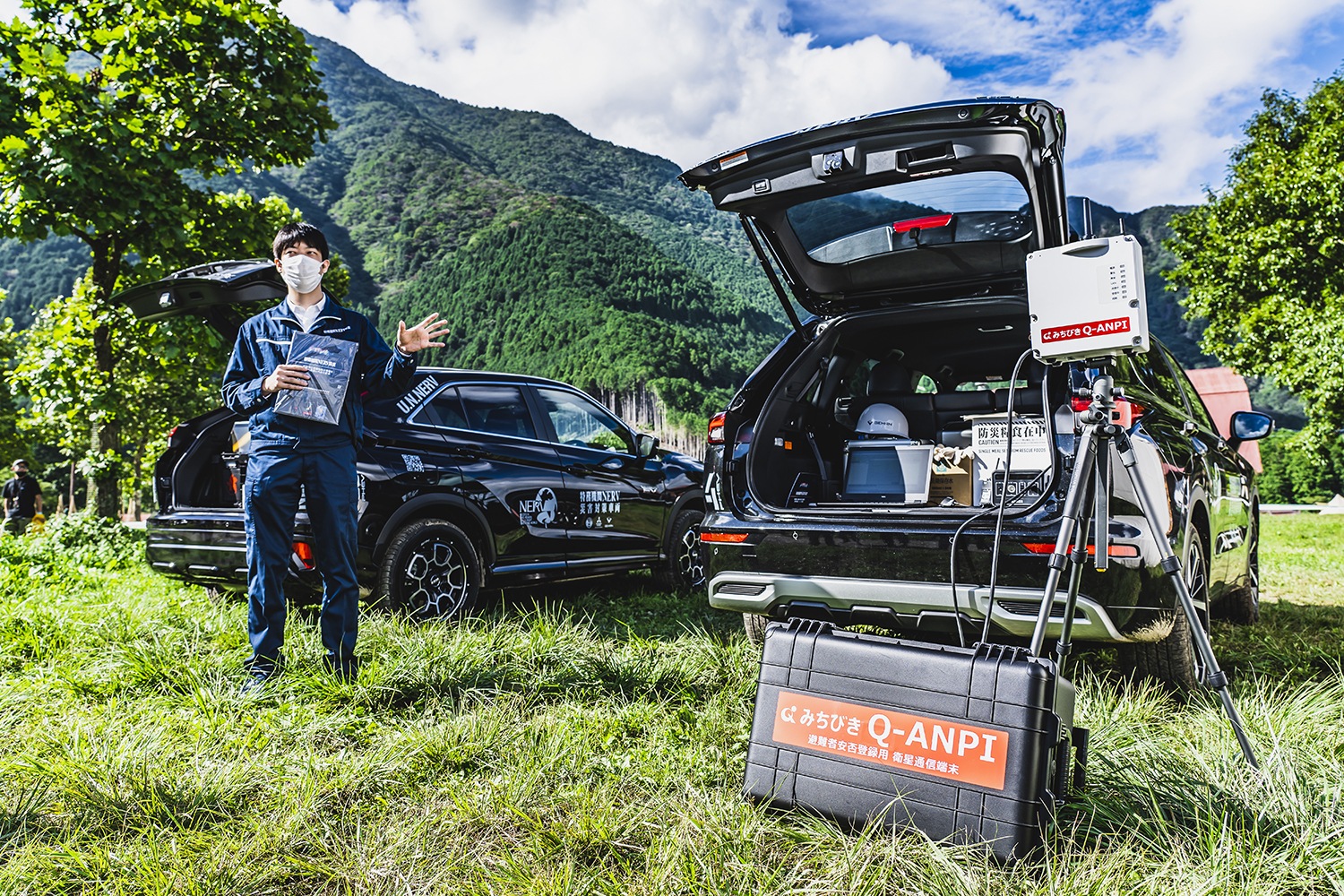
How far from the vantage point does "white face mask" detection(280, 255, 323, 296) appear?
130 inches

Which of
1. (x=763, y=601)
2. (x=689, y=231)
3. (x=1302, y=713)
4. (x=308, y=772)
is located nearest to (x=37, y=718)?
(x=308, y=772)

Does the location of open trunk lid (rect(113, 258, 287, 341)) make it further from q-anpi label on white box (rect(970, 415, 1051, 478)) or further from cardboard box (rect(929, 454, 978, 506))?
q-anpi label on white box (rect(970, 415, 1051, 478))

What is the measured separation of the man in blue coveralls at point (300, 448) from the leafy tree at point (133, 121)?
4.79m

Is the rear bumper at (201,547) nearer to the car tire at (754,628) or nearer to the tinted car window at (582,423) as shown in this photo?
the tinted car window at (582,423)

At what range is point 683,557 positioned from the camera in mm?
5934

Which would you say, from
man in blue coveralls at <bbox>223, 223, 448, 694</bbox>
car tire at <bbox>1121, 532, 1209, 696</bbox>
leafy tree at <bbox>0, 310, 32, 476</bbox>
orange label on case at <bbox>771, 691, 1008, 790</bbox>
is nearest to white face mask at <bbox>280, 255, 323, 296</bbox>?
man in blue coveralls at <bbox>223, 223, 448, 694</bbox>

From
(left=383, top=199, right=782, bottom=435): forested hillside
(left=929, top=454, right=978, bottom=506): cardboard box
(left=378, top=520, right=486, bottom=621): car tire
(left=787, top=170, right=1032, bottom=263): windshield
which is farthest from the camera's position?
(left=383, top=199, right=782, bottom=435): forested hillside

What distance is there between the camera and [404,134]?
299 feet

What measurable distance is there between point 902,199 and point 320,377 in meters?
2.30

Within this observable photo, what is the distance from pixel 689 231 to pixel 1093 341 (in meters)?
78.5

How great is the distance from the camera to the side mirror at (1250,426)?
445 cm

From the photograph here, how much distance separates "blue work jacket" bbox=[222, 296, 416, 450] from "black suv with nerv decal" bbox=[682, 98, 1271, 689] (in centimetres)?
137

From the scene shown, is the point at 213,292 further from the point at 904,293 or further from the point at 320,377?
the point at 904,293

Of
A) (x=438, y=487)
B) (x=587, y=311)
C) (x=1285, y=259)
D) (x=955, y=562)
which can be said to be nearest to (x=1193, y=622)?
(x=955, y=562)
